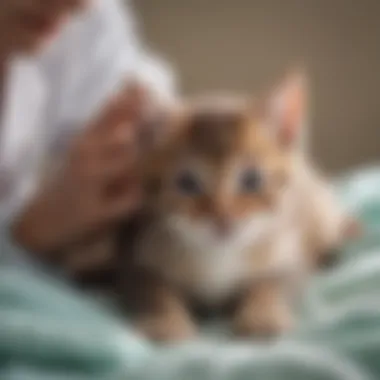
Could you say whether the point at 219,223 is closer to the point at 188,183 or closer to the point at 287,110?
the point at 188,183

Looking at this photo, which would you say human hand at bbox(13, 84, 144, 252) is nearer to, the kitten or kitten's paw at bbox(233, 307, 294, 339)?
the kitten

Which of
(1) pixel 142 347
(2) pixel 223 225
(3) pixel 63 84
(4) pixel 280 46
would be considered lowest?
(1) pixel 142 347

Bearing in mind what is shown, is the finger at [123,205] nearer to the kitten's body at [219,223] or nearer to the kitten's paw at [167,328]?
the kitten's body at [219,223]

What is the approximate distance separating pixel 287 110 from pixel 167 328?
0.31 metres

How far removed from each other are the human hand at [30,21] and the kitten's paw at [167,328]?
302 millimetres

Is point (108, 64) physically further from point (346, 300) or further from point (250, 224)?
point (346, 300)

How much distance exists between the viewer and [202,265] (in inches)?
37.0

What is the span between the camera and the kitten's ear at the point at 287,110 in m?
0.98

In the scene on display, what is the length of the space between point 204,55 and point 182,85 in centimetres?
7

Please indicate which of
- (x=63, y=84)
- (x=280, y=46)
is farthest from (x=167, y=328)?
(x=280, y=46)

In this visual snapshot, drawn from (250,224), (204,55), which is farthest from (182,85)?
(250,224)

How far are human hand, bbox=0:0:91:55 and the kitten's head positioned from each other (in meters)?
0.18

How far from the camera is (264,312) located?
0.85 metres

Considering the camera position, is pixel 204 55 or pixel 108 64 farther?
pixel 204 55
